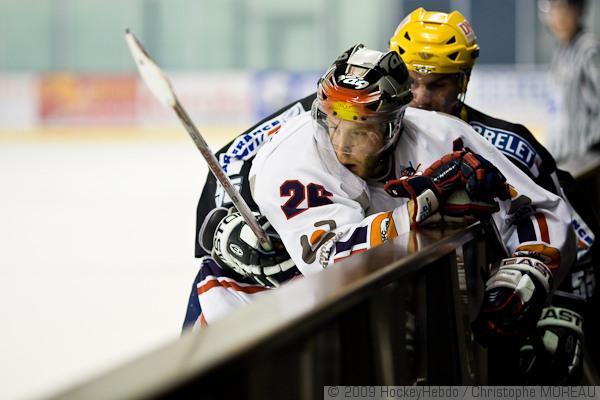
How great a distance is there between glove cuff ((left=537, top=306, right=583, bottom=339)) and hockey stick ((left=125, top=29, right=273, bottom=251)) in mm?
812

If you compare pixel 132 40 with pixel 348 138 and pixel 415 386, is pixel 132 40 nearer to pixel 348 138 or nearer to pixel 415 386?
pixel 348 138

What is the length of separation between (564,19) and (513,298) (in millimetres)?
3946

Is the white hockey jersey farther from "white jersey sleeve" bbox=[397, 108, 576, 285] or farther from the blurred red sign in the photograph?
the blurred red sign

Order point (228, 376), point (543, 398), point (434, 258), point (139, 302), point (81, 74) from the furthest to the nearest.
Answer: point (81, 74) → point (139, 302) → point (543, 398) → point (434, 258) → point (228, 376)

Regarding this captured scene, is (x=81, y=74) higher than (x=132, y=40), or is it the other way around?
(x=132, y=40)

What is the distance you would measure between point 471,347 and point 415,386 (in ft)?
1.20

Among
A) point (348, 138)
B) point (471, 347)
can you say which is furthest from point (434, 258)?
point (348, 138)

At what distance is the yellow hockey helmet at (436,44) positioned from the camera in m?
2.79

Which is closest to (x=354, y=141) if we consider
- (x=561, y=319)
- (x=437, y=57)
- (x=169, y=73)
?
(x=437, y=57)

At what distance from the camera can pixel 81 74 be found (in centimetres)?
1475

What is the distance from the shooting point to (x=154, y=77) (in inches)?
76.7

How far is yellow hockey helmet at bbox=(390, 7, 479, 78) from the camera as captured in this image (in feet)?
9.16

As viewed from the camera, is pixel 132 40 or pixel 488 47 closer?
pixel 132 40

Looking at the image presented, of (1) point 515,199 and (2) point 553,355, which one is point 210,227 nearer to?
(1) point 515,199
